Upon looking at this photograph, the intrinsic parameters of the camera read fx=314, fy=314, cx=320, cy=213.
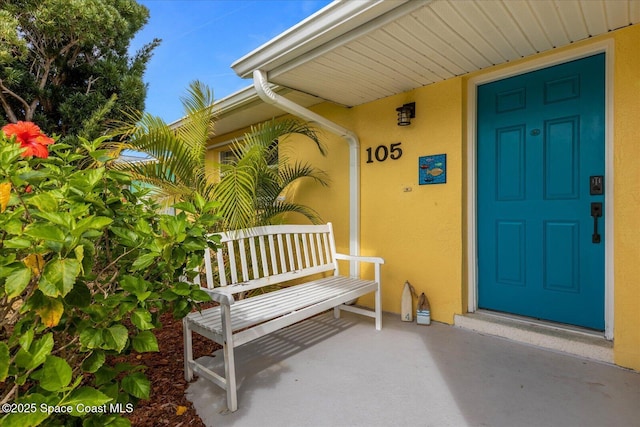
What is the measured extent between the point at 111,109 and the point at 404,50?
3881mm

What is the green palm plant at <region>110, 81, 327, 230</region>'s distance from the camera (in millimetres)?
2760

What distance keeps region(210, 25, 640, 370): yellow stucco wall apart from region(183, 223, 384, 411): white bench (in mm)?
534

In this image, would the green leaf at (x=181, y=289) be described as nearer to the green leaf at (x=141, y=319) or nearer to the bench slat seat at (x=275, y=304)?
the green leaf at (x=141, y=319)

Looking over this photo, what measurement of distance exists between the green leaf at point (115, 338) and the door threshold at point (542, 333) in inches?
113

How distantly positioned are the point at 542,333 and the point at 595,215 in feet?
3.35

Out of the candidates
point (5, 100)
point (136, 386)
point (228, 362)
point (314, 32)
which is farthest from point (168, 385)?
point (5, 100)

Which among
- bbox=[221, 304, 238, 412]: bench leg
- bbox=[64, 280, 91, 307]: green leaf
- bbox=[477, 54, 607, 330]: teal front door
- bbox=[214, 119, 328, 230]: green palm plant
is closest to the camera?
bbox=[64, 280, 91, 307]: green leaf

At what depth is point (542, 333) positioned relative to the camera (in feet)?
8.41

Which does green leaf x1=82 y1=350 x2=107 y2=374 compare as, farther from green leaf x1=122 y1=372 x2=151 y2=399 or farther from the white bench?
the white bench

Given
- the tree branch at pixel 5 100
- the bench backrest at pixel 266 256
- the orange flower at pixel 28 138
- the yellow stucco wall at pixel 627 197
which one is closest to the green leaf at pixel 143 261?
the orange flower at pixel 28 138

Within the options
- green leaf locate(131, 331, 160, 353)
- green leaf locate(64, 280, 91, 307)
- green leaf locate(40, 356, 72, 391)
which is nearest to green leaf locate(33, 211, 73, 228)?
green leaf locate(64, 280, 91, 307)

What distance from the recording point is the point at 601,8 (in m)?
2.00

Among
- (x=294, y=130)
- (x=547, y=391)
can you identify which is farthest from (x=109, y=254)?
(x=547, y=391)

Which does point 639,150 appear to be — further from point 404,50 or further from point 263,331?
point 263,331
